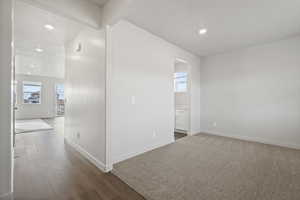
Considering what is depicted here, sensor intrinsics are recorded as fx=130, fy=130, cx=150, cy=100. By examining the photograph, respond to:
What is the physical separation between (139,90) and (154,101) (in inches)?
20.7

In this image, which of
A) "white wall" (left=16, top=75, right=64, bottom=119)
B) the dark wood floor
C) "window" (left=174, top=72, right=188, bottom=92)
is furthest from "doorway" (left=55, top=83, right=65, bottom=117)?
"window" (left=174, top=72, right=188, bottom=92)

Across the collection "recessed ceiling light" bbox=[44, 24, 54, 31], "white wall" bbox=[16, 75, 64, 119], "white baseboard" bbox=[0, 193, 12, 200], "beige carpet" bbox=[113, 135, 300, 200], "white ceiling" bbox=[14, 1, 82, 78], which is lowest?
"beige carpet" bbox=[113, 135, 300, 200]

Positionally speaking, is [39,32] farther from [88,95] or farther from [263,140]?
[263,140]

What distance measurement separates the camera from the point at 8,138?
4.91ft

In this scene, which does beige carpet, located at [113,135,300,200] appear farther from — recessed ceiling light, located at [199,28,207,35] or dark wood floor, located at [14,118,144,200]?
recessed ceiling light, located at [199,28,207,35]

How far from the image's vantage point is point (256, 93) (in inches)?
146

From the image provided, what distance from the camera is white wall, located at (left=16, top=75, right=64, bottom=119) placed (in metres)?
7.40

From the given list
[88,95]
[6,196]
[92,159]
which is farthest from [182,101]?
[6,196]

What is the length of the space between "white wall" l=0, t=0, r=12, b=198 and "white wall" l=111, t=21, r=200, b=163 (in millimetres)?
1268

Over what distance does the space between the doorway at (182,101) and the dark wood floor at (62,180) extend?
9.20 feet

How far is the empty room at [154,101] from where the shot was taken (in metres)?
1.71

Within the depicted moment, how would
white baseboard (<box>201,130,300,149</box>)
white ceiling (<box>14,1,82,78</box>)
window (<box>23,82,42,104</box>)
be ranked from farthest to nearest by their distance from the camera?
1. window (<box>23,82,42,104</box>)
2. white baseboard (<box>201,130,300,149</box>)
3. white ceiling (<box>14,1,82,78</box>)

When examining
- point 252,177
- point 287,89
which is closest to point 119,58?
point 252,177

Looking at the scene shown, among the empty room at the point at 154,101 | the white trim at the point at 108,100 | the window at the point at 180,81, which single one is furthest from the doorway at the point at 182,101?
the white trim at the point at 108,100
